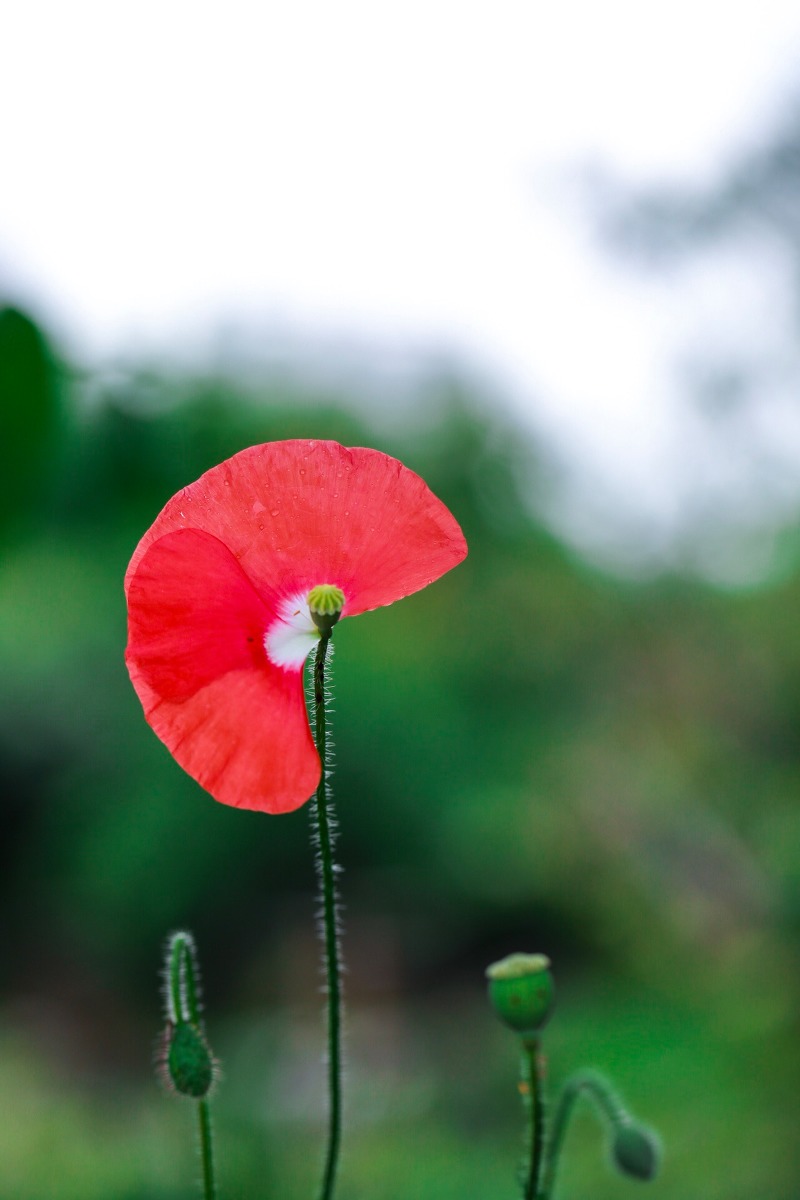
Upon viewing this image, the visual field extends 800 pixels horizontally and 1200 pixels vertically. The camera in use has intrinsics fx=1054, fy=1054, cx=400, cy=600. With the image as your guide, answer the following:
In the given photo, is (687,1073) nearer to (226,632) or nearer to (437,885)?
(437,885)

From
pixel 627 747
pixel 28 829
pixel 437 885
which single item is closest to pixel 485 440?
pixel 627 747

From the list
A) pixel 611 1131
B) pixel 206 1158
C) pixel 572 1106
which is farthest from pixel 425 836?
pixel 206 1158

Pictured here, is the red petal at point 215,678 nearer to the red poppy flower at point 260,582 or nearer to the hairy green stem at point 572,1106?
the red poppy flower at point 260,582

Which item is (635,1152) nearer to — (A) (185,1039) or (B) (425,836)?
(A) (185,1039)

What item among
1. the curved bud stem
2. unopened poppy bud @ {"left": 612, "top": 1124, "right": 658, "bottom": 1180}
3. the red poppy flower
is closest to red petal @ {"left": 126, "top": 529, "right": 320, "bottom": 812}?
the red poppy flower

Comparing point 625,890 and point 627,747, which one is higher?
point 627,747

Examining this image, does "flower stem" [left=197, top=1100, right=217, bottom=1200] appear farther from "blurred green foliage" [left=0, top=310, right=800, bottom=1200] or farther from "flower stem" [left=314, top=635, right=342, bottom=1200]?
"blurred green foliage" [left=0, top=310, right=800, bottom=1200]
